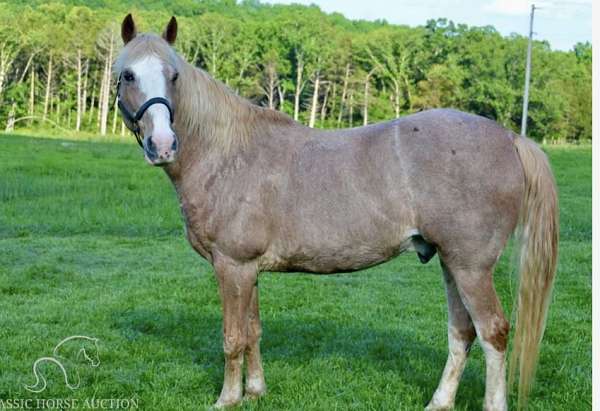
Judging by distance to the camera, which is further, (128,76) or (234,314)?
(234,314)

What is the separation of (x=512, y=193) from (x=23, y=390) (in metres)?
3.14

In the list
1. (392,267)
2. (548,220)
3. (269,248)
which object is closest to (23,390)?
(269,248)

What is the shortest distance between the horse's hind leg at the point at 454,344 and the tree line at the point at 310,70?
42.9 meters

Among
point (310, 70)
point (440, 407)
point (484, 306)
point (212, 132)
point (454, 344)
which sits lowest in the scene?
point (440, 407)

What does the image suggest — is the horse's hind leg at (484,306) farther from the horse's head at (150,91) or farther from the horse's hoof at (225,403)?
the horse's head at (150,91)

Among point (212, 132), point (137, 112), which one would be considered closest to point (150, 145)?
point (137, 112)

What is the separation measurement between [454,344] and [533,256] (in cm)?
72

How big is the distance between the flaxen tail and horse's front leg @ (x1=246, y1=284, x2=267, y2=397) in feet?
4.99

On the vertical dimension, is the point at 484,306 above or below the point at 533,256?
below

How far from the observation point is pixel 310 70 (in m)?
56.4

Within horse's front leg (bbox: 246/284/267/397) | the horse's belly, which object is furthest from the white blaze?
horse's front leg (bbox: 246/284/267/397)

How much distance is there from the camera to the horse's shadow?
4.79 meters

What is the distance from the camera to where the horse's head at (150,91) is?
352cm

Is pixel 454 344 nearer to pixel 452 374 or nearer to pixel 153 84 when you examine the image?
pixel 452 374
